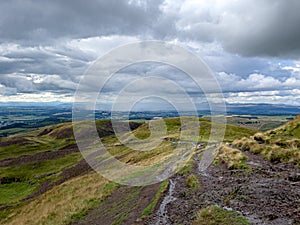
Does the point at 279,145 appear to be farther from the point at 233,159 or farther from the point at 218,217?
the point at 218,217

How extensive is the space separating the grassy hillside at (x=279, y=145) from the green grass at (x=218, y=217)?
15.2 metres

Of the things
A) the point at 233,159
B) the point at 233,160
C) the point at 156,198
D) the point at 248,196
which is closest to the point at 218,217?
the point at 248,196

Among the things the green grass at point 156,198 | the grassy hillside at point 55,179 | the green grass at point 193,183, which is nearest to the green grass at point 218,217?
the green grass at point 156,198

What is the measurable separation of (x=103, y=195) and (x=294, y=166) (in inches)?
859

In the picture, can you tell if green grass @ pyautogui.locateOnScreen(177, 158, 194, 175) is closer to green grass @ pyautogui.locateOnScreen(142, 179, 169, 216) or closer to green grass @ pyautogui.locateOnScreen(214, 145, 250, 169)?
green grass @ pyautogui.locateOnScreen(214, 145, 250, 169)

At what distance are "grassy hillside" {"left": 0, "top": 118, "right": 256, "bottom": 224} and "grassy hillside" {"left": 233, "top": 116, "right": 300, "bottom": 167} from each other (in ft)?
59.9

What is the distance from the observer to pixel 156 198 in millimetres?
25594

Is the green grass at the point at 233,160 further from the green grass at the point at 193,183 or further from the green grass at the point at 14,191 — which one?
the green grass at the point at 14,191

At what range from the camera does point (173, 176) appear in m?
34.9

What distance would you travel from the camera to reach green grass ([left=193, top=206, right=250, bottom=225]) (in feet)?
56.1

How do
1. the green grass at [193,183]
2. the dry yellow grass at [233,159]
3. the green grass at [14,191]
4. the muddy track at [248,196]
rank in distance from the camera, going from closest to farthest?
the muddy track at [248,196] → the green grass at [193,183] → the dry yellow grass at [233,159] → the green grass at [14,191]

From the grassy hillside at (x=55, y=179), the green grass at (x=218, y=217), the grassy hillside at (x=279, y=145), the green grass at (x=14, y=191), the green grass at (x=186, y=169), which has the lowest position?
the green grass at (x=14, y=191)

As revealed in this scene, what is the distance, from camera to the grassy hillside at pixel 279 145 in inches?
1304

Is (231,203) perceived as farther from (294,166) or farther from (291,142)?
(291,142)
